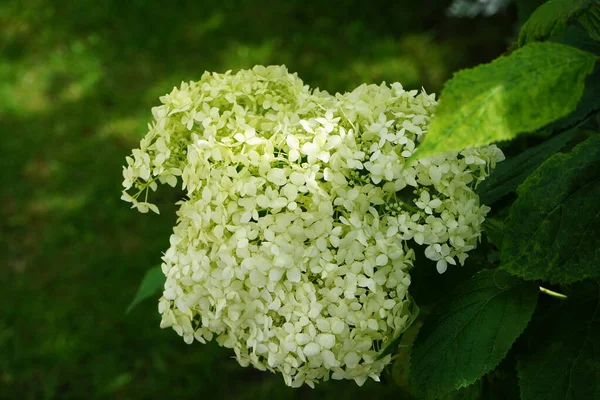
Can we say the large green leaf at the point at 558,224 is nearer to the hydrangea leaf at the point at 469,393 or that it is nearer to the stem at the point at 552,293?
the stem at the point at 552,293

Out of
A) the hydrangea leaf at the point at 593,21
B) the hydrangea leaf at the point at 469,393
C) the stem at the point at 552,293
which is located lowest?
the hydrangea leaf at the point at 469,393

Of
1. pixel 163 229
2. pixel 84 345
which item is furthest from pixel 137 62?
pixel 84 345

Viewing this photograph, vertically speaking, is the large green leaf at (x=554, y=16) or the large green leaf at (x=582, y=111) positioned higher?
the large green leaf at (x=554, y=16)

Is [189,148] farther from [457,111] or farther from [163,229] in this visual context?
[163,229]

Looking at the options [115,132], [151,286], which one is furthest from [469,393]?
[115,132]

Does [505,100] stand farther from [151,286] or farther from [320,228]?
[151,286]

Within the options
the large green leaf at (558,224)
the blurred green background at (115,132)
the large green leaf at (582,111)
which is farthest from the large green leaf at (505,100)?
the blurred green background at (115,132)

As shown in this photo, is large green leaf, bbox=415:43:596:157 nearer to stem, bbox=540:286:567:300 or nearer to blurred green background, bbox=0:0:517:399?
stem, bbox=540:286:567:300

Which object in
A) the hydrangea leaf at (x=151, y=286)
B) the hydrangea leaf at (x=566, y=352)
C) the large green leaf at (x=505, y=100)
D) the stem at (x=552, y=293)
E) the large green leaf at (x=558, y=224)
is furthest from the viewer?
the hydrangea leaf at (x=151, y=286)
